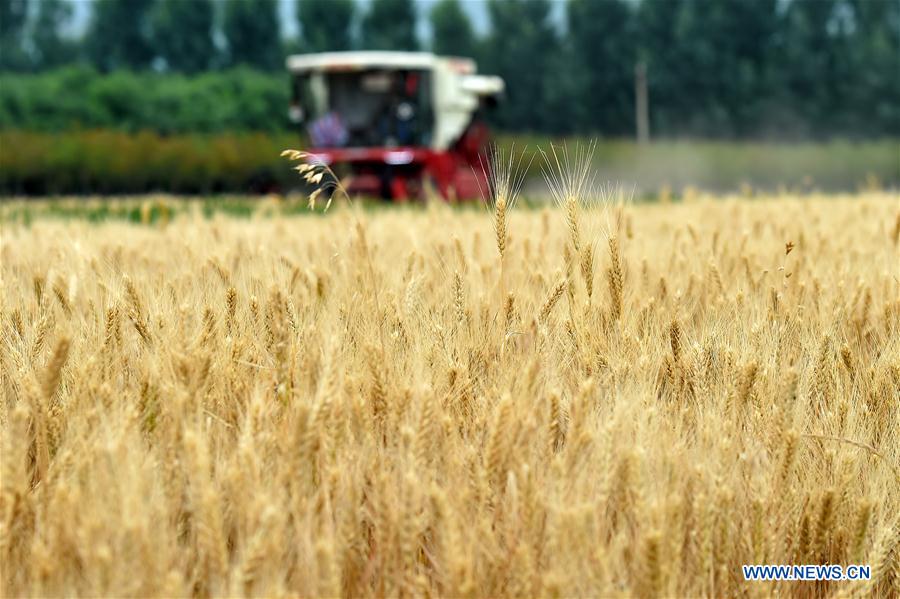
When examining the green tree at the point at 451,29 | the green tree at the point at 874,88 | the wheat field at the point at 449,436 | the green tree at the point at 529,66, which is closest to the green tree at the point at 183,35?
the green tree at the point at 451,29

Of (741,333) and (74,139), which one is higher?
(741,333)

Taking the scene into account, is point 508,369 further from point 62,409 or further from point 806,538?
point 62,409

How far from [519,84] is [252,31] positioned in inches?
758

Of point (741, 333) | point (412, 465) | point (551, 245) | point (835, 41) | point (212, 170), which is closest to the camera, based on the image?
point (412, 465)

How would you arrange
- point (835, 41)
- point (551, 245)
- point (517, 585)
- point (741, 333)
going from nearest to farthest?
point (517, 585) → point (741, 333) → point (551, 245) → point (835, 41)

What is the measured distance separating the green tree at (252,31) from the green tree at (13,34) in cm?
1331

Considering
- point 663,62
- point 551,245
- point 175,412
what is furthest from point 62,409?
point 663,62

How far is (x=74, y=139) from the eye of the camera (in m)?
26.8

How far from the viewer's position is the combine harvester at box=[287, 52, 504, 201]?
49.4 feet

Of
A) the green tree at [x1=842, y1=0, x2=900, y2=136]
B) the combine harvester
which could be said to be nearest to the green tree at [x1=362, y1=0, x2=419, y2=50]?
the green tree at [x1=842, y1=0, x2=900, y2=136]

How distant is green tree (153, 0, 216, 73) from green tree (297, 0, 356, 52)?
7.19m

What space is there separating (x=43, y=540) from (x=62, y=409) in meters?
0.39

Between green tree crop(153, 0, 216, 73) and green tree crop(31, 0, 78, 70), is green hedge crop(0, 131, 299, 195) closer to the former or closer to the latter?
green tree crop(153, 0, 216, 73)

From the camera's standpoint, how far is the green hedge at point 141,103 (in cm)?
3988
